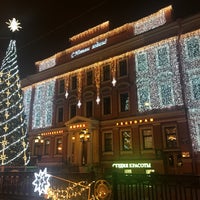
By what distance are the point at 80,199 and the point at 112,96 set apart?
53.9ft

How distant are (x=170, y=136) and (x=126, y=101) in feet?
18.5

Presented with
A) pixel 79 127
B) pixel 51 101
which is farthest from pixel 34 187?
pixel 51 101

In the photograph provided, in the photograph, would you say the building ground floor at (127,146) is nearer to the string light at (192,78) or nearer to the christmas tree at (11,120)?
the string light at (192,78)

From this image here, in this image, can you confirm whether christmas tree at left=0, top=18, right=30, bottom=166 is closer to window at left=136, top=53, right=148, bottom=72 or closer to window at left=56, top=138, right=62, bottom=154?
window at left=56, top=138, right=62, bottom=154

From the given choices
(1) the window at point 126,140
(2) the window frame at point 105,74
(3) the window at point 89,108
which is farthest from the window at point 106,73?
(1) the window at point 126,140

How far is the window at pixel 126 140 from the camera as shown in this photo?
21.8 meters

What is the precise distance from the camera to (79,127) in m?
24.0

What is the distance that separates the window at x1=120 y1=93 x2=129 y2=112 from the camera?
23.1 meters

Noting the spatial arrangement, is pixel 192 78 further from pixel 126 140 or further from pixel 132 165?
pixel 132 165

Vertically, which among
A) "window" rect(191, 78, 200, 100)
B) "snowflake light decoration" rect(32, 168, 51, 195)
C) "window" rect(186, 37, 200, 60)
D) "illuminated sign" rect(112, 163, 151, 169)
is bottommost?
"snowflake light decoration" rect(32, 168, 51, 195)

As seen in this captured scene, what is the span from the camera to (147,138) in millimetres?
20922

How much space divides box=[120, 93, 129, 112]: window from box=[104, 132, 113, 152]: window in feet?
9.43

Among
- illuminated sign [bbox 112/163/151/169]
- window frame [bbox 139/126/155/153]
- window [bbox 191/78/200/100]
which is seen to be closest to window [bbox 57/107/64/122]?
illuminated sign [bbox 112/163/151/169]

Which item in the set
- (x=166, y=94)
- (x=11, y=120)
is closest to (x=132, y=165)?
(x=166, y=94)
